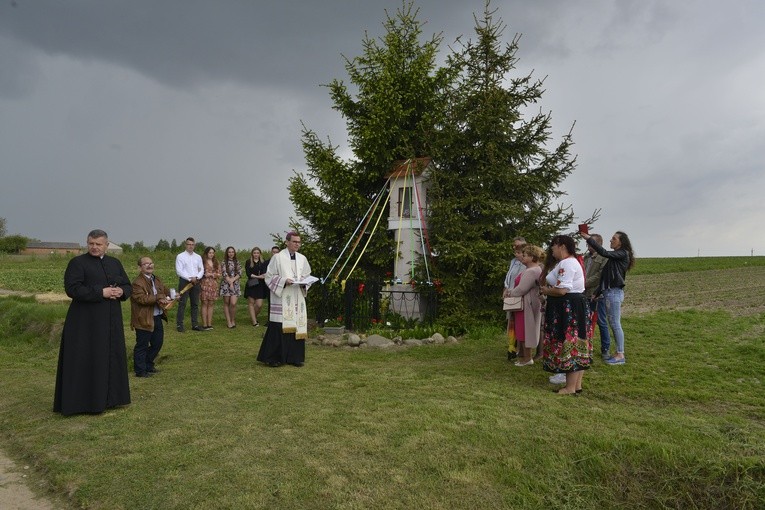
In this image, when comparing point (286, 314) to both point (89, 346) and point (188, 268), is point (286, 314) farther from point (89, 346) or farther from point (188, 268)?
point (188, 268)

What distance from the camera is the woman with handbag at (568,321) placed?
683 cm

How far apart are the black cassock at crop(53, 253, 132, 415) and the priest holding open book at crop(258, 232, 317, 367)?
292cm

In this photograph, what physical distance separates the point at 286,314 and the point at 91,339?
329 cm

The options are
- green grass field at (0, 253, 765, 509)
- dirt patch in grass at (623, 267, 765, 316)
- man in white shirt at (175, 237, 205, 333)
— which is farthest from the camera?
dirt patch in grass at (623, 267, 765, 316)

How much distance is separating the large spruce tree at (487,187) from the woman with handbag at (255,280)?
441 centimetres

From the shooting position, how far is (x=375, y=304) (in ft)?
44.1

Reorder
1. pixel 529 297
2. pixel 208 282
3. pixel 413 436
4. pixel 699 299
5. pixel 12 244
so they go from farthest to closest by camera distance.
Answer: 1. pixel 12 244
2. pixel 699 299
3. pixel 208 282
4. pixel 529 297
5. pixel 413 436

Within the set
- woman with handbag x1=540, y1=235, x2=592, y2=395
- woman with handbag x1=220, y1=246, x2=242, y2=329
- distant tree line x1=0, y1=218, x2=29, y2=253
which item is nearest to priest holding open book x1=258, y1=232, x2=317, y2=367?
woman with handbag x1=540, y1=235, x2=592, y2=395

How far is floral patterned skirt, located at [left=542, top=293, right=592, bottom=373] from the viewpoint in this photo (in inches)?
269

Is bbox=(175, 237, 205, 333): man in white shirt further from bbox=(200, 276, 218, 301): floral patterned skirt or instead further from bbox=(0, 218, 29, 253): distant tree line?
bbox=(0, 218, 29, 253): distant tree line

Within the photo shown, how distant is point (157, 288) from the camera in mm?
8602

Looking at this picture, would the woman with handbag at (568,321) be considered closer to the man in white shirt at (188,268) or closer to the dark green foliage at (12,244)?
the man in white shirt at (188,268)

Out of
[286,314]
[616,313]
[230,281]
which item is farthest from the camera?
[230,281]

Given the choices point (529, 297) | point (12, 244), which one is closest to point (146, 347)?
point (529, 297)
